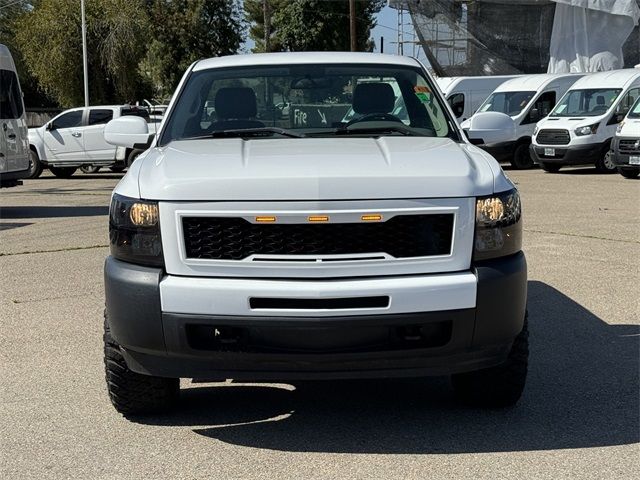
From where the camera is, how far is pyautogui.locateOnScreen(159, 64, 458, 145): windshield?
5730 mm

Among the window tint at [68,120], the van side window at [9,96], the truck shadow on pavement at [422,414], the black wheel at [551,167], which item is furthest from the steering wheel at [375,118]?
the window tint at [68,120]

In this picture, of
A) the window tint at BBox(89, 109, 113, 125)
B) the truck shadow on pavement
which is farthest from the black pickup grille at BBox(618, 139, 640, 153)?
the truck shadow on pavement

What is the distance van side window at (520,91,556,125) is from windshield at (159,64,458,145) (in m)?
19.8

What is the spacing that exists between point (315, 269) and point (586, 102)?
68.3 ft

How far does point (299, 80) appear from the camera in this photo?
240 inches

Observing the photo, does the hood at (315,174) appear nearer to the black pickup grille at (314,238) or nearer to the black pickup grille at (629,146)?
the black pickup grille at (314,238)

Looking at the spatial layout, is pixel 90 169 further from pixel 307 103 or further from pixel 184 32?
pixel 184 32

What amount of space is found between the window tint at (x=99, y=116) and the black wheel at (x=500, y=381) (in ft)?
66.6

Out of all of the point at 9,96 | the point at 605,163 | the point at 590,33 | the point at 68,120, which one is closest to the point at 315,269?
the point at 9,96

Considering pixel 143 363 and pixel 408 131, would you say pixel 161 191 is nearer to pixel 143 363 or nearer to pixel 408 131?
pixel 143 363

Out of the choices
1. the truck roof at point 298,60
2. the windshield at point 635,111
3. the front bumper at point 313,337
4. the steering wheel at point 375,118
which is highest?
the truck roof at point 298,60

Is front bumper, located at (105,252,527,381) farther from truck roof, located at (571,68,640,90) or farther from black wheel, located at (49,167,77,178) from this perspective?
black wheel, located at (49,167,77,178)

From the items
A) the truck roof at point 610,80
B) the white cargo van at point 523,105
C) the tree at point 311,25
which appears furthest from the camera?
the tree at point 311,25

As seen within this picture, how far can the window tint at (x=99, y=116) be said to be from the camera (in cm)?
2433
